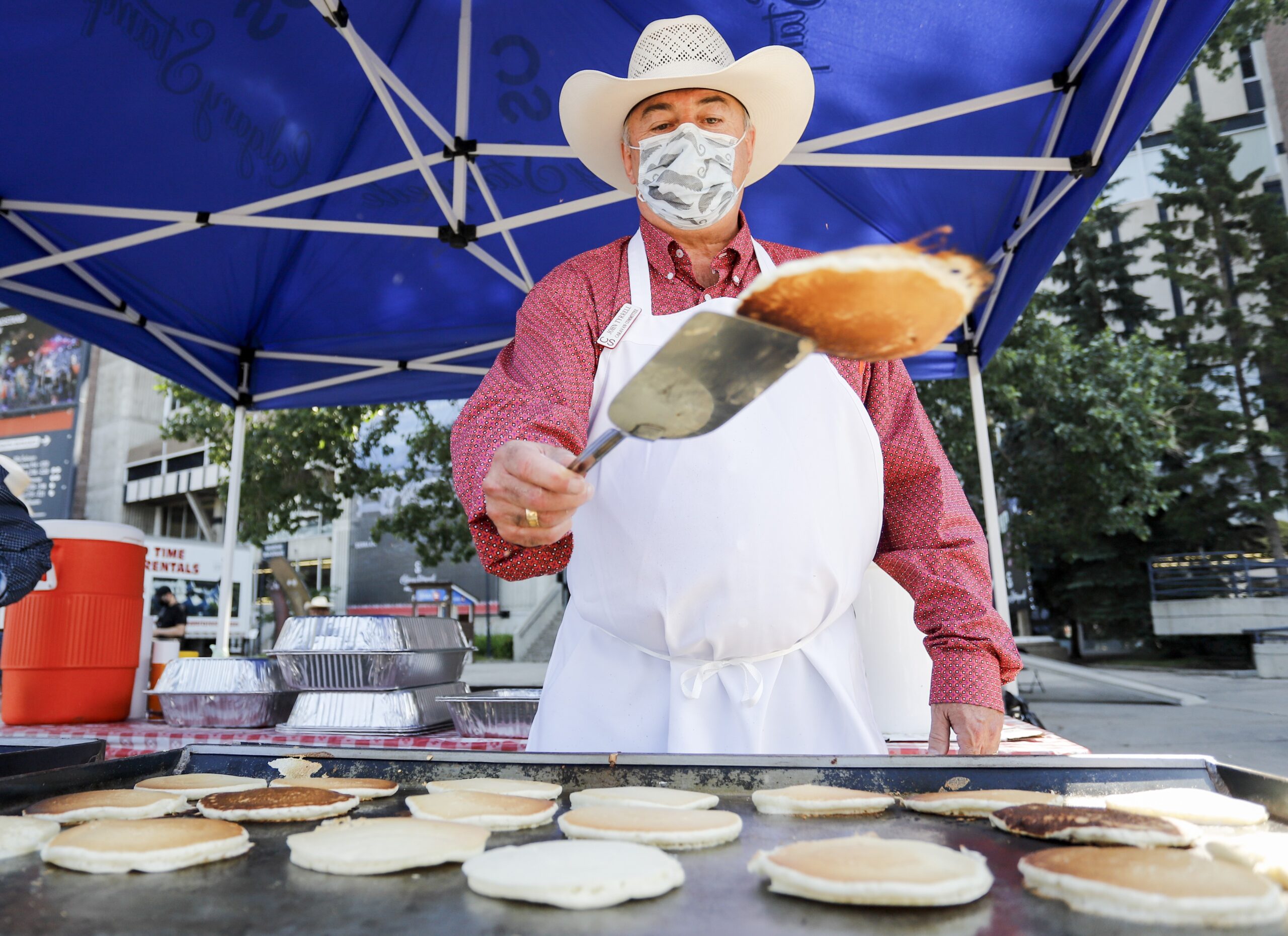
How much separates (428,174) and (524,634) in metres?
15.3

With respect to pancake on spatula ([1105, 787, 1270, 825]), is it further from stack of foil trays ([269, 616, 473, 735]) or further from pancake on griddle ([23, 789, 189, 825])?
stack of foil trays ([269, 616, 473, 735])

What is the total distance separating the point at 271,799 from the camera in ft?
3.39

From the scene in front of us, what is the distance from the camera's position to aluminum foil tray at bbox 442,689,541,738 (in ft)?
8.55

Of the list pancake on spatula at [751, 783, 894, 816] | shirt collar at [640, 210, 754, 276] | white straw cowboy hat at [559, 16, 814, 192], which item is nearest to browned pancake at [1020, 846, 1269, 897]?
pancake on spatula at [751, 783, 894, 816]

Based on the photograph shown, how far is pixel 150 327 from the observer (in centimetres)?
450

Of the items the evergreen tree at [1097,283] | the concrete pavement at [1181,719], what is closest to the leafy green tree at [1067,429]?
the concrete pavement at [1181,719]

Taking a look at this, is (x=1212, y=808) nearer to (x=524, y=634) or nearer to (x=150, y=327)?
(x=150, y=327)

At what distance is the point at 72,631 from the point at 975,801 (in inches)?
119

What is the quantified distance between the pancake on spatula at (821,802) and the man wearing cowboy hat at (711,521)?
36 cm

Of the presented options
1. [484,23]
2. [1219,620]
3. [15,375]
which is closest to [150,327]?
[484,23]

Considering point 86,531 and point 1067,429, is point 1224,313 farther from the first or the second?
point 86,531

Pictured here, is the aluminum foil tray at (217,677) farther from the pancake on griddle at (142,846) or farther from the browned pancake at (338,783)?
the pancake on griddle at (142,846)

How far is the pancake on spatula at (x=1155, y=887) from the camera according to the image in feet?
1.98

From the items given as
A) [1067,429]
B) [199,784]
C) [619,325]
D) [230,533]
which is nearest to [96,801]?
[199,784]
